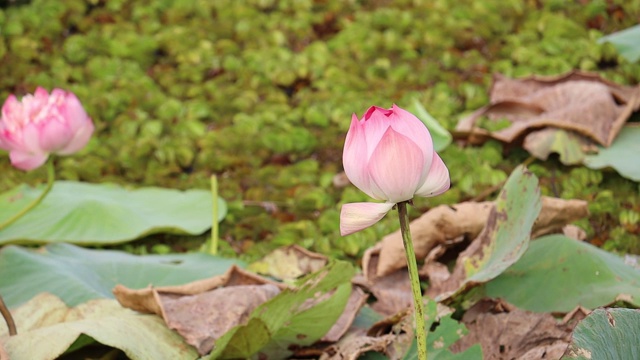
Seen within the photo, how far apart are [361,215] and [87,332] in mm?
460

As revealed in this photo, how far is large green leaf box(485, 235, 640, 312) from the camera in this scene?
4.04ft

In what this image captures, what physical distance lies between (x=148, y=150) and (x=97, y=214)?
453mm

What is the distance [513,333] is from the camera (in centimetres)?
111

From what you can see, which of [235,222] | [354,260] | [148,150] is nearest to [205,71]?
[148,150]

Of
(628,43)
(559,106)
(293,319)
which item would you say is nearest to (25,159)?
(293,319)

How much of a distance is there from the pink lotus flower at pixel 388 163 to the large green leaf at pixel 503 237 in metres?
0.37

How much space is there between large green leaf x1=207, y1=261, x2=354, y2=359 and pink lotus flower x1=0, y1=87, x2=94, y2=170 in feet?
1.79

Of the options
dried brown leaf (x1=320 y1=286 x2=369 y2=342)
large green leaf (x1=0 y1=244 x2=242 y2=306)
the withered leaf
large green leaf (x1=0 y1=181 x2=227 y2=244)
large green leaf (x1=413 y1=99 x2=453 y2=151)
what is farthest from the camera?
large green leaf (x1=413 y1=99 x2=453 y2=151)

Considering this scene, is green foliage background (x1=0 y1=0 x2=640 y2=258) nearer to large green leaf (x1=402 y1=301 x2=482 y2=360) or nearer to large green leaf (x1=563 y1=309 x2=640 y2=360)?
large green leaf (x1=402 y1=301 x2=482 y2=360)

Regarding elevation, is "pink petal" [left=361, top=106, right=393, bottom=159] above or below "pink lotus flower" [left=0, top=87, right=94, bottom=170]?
above

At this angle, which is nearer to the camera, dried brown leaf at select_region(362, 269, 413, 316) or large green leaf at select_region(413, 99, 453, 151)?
dried brown leaf at select_region(362, 269, 413, 316)

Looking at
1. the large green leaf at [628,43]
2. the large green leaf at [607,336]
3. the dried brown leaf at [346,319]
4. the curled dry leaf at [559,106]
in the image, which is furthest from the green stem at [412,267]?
the large green leaf at [628,43]

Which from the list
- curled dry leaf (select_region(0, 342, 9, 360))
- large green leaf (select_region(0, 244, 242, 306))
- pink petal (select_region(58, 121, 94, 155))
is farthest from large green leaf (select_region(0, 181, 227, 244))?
curled dry leaf (select_region(0, 342, 9, 360))

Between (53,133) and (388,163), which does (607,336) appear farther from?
(53,133)
